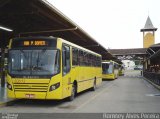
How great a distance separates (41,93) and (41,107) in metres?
0.60

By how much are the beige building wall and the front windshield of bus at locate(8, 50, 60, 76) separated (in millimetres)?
79435

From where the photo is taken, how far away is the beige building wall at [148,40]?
302ft

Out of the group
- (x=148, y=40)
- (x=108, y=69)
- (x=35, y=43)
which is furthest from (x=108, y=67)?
→ (x=148, y=40)

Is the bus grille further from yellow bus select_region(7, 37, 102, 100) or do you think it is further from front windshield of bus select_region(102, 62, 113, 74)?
front windshield of bus select_region(102, 62, 113, 74)

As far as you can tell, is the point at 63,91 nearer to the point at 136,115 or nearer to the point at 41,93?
the point at 41,93

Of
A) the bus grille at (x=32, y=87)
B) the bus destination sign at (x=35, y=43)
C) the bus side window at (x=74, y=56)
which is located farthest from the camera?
the bus side window at (x=74, y=56)

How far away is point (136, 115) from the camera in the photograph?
11.5 m

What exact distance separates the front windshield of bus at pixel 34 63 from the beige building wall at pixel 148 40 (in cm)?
7943

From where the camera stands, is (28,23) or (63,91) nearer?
(63,91)

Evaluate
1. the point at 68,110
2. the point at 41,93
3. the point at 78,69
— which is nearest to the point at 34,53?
the point at 41,93

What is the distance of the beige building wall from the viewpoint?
92200 mm

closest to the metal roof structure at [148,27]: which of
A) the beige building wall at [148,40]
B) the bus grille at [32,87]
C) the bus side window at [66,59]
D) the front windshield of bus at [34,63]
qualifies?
the beige building wall at [148,40]

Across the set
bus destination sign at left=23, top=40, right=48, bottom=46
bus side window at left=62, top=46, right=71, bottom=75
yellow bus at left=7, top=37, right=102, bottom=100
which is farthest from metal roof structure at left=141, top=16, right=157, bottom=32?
bus destination sign at left=23, top=40, right=48, bottom=46

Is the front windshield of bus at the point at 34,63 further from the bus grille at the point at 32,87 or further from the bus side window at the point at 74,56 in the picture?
the bus side window at the point at 74,56
